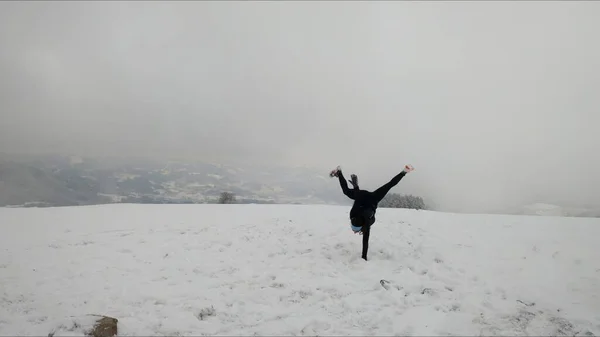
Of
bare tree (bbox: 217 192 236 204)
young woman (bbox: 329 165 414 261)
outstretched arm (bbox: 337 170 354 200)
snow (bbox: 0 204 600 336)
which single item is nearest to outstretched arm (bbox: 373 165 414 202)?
young woman (bbox: 329 165 414 261)

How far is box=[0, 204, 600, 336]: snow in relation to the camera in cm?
667

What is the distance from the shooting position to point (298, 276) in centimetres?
908

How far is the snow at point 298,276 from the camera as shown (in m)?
6.67

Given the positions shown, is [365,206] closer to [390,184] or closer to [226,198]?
[390,184]

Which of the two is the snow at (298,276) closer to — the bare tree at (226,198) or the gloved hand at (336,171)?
the gloved hand at (336,171)

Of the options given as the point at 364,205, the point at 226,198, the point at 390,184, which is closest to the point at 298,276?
the point at 364,205

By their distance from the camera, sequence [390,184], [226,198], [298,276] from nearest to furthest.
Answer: [298,276] < [390,184] < [226,198]

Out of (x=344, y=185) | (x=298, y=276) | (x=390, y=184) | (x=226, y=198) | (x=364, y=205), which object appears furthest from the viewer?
(x=226, y=198)

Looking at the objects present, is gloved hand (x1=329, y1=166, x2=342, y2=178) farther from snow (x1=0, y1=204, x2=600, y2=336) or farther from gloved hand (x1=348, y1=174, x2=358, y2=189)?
snow (x1=0, y1=204, x2=600, y2=336)

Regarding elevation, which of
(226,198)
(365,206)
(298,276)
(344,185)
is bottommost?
(298,276)

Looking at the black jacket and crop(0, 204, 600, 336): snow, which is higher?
the black jacket

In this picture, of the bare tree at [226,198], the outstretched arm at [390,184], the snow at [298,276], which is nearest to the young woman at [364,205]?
the outstretched arm at [390,184]

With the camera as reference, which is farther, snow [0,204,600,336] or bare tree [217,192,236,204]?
bare tree [217,192,236,204]

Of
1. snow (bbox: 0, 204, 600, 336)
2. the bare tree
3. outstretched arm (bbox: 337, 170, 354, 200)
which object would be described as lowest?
snow (bbox: 0, 204, 600, 336)
